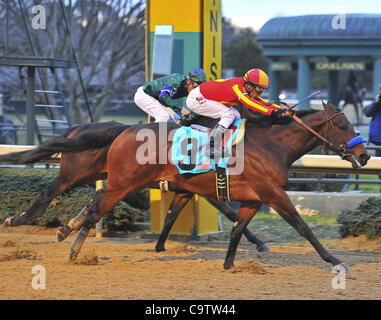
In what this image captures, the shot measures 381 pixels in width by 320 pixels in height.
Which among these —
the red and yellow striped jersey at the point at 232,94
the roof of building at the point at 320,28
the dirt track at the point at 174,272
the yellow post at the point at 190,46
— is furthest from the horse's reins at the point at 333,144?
the roof of building at the point at 320,28

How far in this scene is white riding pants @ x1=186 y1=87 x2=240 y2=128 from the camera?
7.27 meters

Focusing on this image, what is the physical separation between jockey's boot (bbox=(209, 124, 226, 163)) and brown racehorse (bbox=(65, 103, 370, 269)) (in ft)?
0.76

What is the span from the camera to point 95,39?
56.5 feet

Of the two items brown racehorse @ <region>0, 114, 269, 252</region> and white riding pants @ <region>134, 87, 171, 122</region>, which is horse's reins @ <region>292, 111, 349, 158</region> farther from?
white riding pants @ <region>134, 87, 171, 122</region>

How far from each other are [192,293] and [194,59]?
3.75 m

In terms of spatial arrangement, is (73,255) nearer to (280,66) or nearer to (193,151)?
(193,151)

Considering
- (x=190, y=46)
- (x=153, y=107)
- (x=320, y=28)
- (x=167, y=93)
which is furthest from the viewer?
(x=320, y=28)

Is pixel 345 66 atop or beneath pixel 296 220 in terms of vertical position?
beneath

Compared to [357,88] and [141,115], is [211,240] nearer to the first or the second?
[357,88]

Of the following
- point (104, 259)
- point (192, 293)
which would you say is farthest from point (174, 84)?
point (192, 293)

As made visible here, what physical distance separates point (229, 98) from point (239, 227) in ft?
4.35

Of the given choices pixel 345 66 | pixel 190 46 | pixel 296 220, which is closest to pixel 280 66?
pixel 345 66

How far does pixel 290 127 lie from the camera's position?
7277mm

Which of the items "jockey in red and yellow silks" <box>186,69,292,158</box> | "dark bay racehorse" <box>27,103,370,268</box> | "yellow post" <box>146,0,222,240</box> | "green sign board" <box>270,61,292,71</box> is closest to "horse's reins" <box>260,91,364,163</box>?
"dark bay racehorse" <box>27,103,370,268</box>
